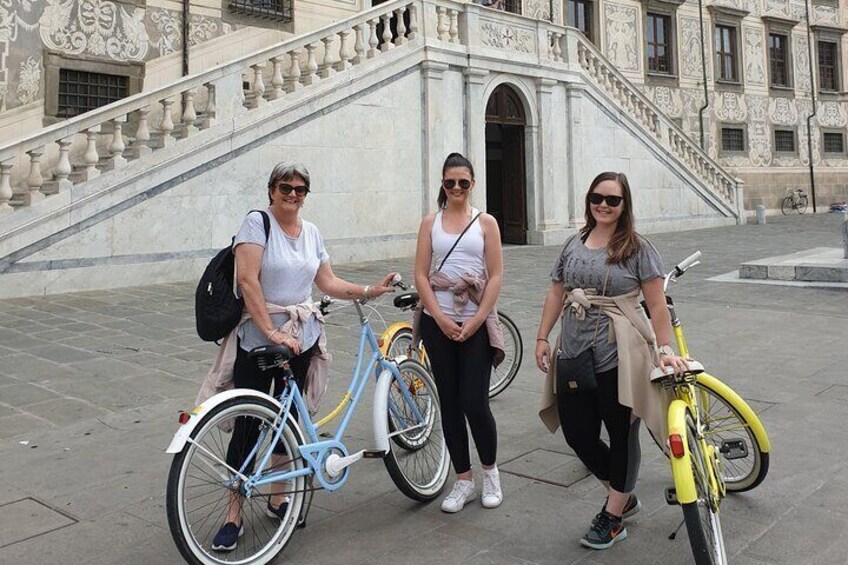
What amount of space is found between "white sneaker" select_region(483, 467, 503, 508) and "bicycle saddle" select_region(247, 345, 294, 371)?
1221 millimetres

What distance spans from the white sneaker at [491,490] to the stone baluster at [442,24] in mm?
13981

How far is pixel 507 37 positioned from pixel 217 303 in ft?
52.1

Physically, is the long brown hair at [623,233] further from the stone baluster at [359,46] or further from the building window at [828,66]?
the building window at [828,66]

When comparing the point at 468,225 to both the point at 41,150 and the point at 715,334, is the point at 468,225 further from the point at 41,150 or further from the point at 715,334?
the point at 41,150

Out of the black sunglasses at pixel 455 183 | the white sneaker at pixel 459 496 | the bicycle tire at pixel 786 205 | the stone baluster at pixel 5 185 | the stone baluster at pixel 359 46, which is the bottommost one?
the white sneaker at pixel 459 496

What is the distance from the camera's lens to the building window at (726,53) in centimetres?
2822

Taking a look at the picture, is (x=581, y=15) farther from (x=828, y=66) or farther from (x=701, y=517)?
(x=701, y=517)

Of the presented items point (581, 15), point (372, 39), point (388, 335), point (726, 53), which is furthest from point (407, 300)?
point (726, 53)

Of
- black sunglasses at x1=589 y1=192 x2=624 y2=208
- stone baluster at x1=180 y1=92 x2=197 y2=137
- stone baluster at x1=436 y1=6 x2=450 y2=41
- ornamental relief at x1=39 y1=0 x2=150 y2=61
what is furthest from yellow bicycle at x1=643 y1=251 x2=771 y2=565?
stone baluster at x1=436 y1=6 x2=450 y2=41

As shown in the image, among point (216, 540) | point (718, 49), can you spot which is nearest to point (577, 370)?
point (216, 540)

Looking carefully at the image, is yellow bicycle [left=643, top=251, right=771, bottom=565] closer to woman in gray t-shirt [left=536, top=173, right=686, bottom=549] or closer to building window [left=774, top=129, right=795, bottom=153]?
woman in gray t-shirt [left=536, top=173, right=686, bottom=549]

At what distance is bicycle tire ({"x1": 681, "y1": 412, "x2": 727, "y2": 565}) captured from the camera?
2.67 metres

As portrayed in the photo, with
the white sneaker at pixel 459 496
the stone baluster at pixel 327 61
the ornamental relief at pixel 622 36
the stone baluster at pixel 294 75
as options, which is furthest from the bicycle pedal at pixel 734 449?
the ornamental relief at pixel 622 36

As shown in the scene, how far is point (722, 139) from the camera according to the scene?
1101 inches
